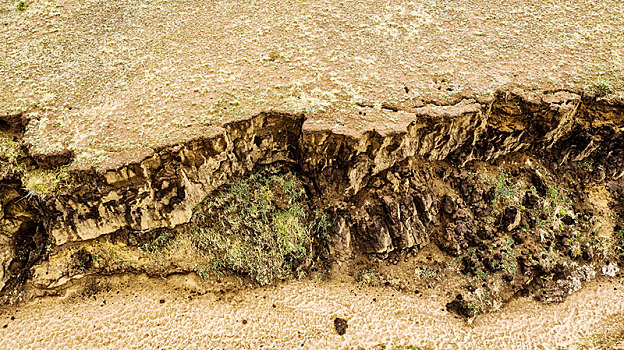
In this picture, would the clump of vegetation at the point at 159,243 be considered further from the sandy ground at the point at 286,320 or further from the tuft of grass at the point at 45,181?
the tuft of grass at the point at 45,181

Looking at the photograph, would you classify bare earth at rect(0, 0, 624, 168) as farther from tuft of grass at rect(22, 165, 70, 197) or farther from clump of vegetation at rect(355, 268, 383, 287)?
clump of vegetation at rect(355, 268, 383, 287)

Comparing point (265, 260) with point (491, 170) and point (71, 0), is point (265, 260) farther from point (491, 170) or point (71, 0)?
point (71, 0)

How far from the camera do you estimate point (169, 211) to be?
30.3 feet

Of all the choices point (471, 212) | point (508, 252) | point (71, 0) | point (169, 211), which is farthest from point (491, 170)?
point (71, 0)

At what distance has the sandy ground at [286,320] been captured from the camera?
29.8ft

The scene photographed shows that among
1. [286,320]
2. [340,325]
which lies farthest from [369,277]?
[286,320]

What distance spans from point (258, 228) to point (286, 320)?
2.44m

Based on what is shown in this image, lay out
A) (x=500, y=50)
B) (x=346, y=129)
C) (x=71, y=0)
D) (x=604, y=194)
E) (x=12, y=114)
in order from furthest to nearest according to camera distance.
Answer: (x=71, y=0), (x=604, y=194), (x=500, y=50), (x=12, y=114), (x=346, y=129)

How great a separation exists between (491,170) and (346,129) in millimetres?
5061

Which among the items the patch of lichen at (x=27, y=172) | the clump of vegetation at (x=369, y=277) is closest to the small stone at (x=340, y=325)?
the clump of vegetation at (x=369, y=277)

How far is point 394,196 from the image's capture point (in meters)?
10.1

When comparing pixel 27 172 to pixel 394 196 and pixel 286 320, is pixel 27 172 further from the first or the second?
pixel 394 196

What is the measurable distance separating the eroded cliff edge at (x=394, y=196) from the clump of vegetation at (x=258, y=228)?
0.30ft

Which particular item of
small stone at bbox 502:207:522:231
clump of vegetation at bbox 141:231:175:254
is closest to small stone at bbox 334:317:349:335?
clump of vegetation at bbox 141:231:175:254
